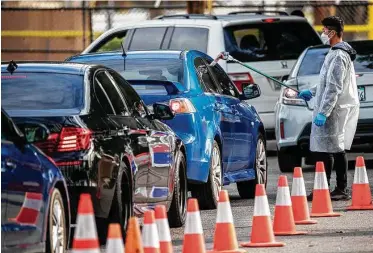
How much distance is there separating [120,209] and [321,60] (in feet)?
29.4

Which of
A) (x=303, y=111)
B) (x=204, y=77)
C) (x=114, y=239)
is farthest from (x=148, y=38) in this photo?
(x=114, y=239)

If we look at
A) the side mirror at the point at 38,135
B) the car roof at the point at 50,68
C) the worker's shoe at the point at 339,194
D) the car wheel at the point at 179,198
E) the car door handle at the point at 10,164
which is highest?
the car roof at the point at 50,68

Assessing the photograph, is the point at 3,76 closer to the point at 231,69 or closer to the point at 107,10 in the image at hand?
the point at 231,69

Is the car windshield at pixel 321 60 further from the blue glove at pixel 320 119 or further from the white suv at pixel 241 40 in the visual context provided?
the blue glove at pixel 320 119

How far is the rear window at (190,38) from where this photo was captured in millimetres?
21595

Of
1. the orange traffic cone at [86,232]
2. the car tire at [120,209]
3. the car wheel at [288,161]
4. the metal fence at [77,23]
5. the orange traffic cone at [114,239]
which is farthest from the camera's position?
the metal fence at [77,23]

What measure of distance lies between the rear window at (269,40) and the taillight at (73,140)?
11.2 metres

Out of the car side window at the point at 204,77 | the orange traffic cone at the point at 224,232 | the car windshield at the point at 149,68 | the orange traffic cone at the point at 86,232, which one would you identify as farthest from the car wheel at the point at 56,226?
the car side window at the point at 204,77

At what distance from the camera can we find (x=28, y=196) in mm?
9367

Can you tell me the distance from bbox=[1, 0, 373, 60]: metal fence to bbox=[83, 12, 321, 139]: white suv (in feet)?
29.3

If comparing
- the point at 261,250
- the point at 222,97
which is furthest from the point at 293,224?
the point at 222,97

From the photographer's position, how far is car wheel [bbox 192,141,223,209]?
14.8 meters

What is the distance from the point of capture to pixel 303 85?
63.6 ft

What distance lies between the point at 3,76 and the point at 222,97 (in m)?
3.98
